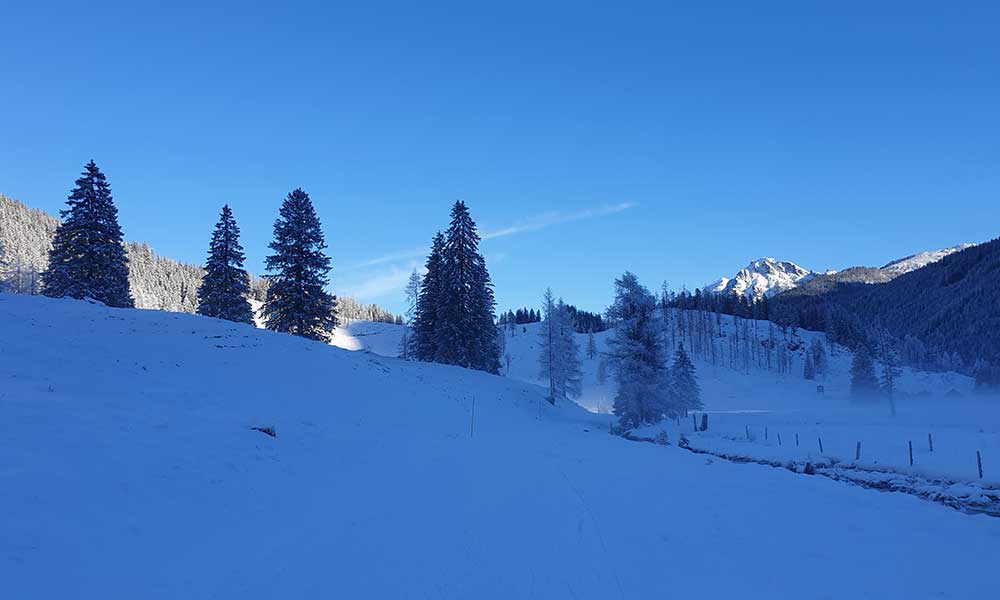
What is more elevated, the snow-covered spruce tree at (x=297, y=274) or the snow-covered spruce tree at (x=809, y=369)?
the snow-covered spruce tree at (x=297, y=274)

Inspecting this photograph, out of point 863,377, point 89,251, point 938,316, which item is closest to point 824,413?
point 863,377

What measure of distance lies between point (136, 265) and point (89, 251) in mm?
132018

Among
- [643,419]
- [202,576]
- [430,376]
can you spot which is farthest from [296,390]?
[643,419]

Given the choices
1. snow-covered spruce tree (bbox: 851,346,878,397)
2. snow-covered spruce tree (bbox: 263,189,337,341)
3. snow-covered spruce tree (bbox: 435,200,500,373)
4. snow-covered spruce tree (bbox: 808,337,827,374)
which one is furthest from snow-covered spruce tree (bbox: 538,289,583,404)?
snow-covered spruce tree (bbox: 808,337,827,374)

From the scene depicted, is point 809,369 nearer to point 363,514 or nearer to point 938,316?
point 938,316

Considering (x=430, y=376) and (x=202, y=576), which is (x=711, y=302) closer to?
(x=430, y=376)

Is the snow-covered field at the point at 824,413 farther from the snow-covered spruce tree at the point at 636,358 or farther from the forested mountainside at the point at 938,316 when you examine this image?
the forested mountainside at the point at 938,316

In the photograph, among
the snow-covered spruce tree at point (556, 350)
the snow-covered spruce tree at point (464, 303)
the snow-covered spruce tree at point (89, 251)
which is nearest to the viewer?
the snow-covered spruce tree at point (89, 251)

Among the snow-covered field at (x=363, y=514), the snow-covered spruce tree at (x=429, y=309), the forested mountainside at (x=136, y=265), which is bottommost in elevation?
the snow-covered field at (x=363, y=514)

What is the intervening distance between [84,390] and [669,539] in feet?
53.4

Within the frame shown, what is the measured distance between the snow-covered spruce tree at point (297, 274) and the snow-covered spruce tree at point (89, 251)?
10196 millimetres

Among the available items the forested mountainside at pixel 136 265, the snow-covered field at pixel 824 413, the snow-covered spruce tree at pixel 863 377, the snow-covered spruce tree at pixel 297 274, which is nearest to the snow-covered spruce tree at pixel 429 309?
the snow-covered spruce tree at pixel 297 274

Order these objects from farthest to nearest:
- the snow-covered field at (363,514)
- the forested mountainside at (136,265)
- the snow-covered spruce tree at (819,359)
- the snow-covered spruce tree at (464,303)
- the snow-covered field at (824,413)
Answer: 1. the snow-covered spruce tree at (819,359)
2. the forested mountainside at (136,265)
3. the snow-covered spruce tree at (464,303)
4. the snow-covered field at (824,413)
5. the snow-covered field at (363,514)

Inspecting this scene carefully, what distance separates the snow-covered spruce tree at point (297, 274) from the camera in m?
40.2
